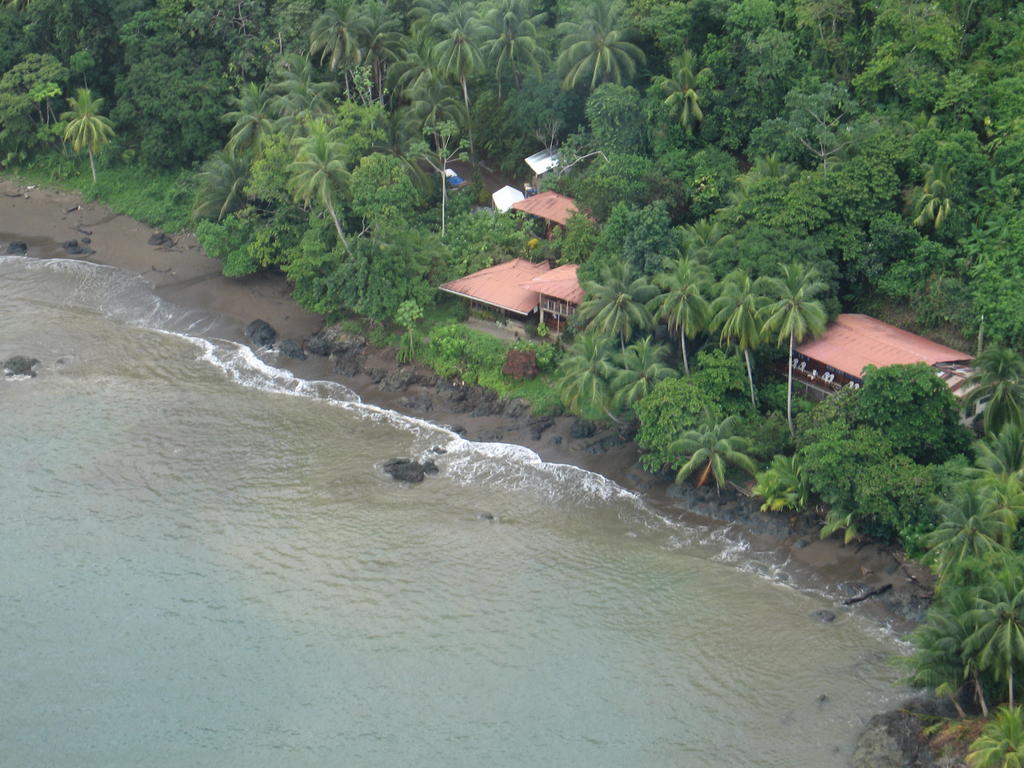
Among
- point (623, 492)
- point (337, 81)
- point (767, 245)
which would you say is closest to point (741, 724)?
point (623, 492)

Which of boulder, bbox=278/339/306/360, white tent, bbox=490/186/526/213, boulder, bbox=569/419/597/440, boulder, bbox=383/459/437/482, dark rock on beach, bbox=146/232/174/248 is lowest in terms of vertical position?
boulder, bbox=383/459/437/482

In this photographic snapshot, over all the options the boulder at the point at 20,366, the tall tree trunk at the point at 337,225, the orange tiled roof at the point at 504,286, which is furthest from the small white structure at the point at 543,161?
the boulder at the point at 20,366

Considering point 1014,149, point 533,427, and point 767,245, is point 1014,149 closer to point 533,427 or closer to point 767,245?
point 767,245

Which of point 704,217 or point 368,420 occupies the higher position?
point 704,217

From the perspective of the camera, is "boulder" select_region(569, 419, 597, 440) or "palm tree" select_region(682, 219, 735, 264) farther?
"boulder" select_region(569, 419, 597, 440)

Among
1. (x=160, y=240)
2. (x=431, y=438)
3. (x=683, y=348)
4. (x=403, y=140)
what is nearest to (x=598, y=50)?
(x=403, y=140)

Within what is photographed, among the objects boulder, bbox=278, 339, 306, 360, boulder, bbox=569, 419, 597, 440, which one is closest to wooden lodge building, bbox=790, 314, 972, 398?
boulder, bbox=569, 419, 597, 440

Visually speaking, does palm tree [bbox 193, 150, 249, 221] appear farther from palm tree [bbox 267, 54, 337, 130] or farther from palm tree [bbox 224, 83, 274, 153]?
palm tree [bbox 267, 54, 337, 130]
